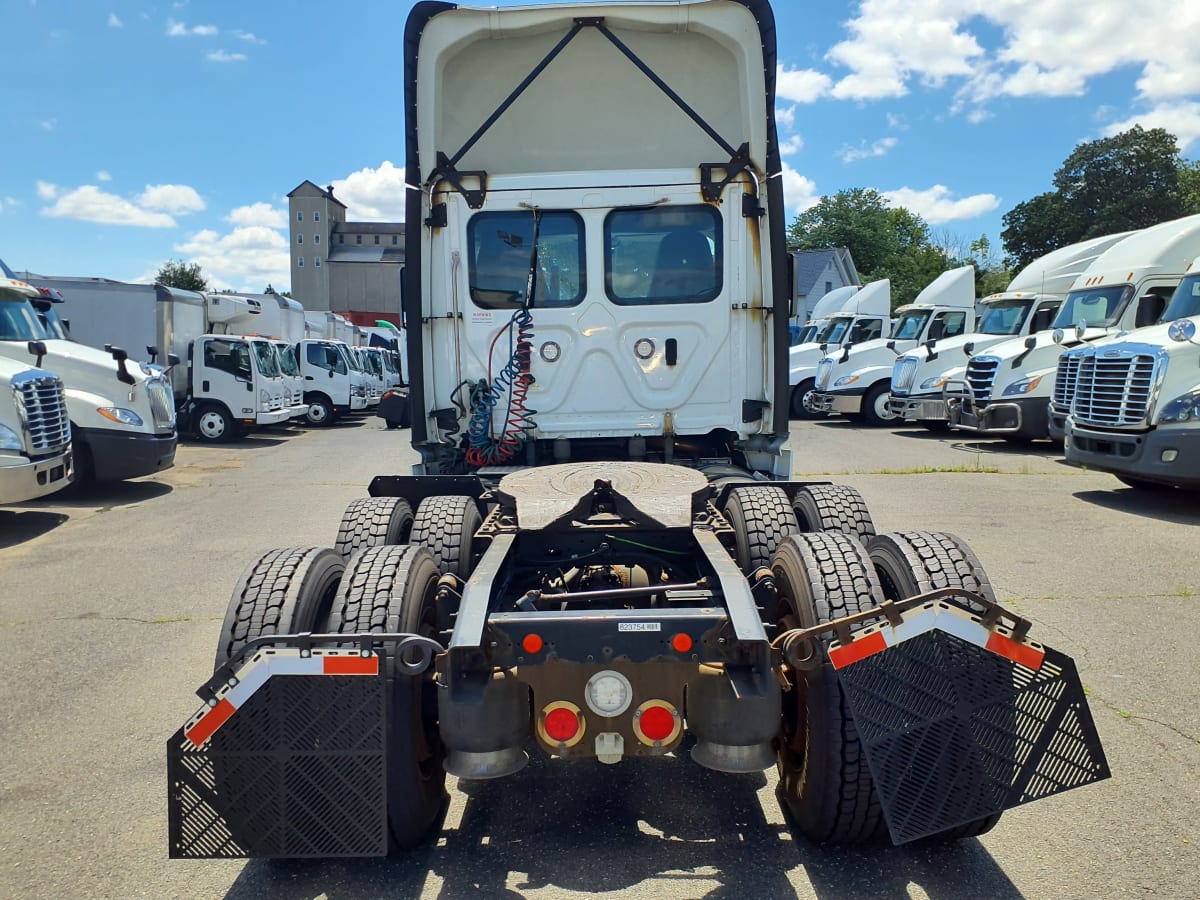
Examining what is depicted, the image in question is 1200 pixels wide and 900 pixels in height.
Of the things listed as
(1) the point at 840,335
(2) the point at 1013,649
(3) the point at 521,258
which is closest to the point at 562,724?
(2) the point at 1013,649

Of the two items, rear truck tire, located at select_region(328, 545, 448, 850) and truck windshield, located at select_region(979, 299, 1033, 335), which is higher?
truck windshield, located at select_region(979, 299, 1033, 335)

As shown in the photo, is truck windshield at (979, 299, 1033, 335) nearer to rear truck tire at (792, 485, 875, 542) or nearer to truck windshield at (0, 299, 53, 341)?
rear truck tire at (792, 485, 875, 542)

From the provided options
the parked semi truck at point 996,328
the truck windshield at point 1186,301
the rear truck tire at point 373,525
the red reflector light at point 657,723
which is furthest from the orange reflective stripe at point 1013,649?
the parked semi truck at point 996,328

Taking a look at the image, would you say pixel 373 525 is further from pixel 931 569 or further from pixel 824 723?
pixel 931 569

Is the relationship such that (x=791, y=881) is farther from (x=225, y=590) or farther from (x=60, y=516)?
(x=60, y=516)

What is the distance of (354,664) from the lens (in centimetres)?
274

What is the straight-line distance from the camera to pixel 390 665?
2865mm

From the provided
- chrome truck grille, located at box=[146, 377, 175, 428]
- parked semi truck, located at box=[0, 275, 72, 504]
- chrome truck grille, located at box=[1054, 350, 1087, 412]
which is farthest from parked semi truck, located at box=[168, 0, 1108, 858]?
chrome truck grille, located at box=[146, 377, 175, 428]

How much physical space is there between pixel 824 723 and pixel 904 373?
16679 mm

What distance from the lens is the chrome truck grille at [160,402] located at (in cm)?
1188

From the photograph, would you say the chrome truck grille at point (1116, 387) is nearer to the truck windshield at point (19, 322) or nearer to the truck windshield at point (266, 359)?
the truck windshield at point (19, 322)

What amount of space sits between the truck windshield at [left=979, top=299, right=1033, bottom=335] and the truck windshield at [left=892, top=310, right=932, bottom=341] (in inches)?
84.1

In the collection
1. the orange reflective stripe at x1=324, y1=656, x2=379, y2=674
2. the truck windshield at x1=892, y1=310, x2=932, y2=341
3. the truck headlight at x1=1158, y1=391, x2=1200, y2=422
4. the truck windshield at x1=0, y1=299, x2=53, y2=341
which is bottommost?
the orange reflective stripe at x1=324, y1=656, x2=379, y2=674

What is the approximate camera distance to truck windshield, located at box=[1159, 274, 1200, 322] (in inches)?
407
